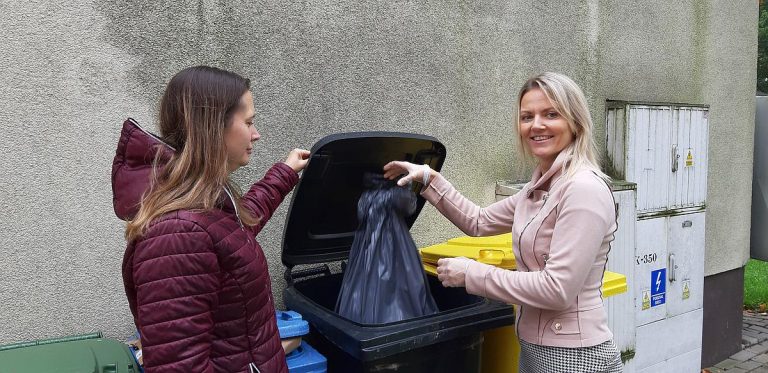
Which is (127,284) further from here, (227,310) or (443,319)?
(443,319)

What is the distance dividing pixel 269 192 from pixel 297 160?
0.22 metres

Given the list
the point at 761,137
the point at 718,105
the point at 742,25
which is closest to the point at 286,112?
the point at 718,105

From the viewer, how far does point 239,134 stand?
5.39ft

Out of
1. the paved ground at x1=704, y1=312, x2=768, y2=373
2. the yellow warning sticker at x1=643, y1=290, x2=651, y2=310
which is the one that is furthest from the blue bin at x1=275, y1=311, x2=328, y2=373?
the paved ground at x1=704, y1=312, x2=768, y2=373

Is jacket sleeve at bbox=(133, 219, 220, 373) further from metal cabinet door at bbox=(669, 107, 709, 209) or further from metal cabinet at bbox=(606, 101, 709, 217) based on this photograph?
metal cabinet door at bbox=(669, 107, 709, 209)

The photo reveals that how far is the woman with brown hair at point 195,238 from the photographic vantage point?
140 cm

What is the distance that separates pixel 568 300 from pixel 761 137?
5.30m

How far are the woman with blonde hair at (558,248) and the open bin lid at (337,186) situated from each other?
0.58 metres

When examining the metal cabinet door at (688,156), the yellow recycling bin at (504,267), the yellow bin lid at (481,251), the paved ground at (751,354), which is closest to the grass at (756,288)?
the paved ground at (751,354)

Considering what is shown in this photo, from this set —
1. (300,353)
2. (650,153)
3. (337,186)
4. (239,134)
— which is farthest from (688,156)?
(239,134)

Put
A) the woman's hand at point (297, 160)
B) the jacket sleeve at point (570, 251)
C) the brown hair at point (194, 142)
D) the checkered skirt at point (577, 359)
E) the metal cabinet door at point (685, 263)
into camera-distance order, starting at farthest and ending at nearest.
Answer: the metal cabinet door at point (685, 263)
the woman's hand at point (297, 160)
the checkered skirt at point (577, 359)
the jacket sleeve at point (570, 251)
the brown hair at point (194, 142)

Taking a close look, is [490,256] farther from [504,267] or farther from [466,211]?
[466,211]

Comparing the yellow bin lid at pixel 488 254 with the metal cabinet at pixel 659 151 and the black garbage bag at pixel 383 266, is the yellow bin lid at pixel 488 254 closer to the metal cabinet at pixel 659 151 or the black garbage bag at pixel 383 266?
the black garbage bag at pixel 383 266

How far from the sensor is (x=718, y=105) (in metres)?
5.37
